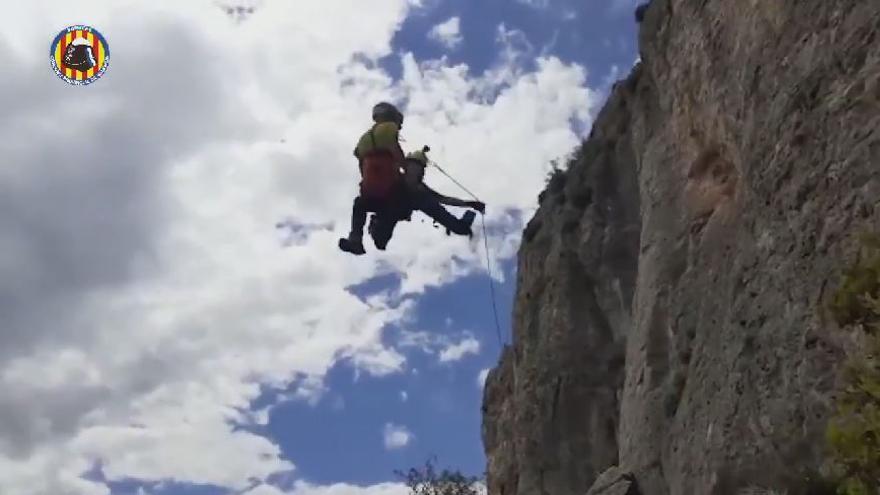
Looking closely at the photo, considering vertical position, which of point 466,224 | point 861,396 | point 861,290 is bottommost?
point 861,396

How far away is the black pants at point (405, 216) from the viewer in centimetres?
1895

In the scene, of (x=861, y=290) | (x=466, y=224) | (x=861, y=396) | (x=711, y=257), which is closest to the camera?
(x=861, y=396)

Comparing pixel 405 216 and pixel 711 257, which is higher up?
pixel 405 216

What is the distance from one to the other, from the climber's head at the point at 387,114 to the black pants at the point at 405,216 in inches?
61.1

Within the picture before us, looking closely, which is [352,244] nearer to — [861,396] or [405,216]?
[405,216]

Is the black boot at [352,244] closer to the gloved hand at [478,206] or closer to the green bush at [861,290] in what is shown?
the gloved hand at [478,206]

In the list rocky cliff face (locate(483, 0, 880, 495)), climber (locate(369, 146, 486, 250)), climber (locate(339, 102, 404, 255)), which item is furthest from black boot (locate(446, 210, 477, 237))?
rocky cliff face (locate(483, 0, 880, 495))

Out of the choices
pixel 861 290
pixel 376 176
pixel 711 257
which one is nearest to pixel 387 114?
pixel 376 176

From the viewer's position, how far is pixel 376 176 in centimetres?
1909

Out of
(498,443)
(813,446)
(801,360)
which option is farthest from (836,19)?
(498,443)

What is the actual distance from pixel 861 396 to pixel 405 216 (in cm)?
1305

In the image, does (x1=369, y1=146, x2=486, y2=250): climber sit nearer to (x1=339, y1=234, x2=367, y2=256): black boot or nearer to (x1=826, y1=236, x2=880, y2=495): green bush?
(x1=339, y1=234, x2=367, y2=256): black boot

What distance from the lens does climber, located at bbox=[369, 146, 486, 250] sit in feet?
62.1

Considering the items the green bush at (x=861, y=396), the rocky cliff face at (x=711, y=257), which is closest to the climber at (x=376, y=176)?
the rocky cliff face at (x=711, y=257)
